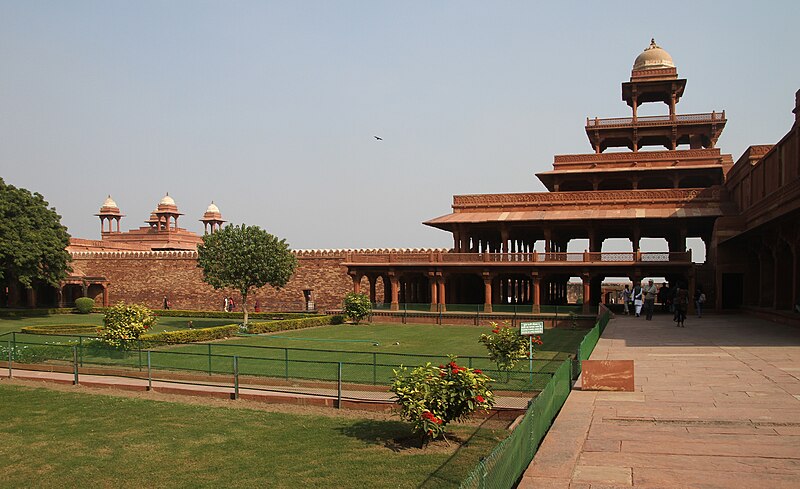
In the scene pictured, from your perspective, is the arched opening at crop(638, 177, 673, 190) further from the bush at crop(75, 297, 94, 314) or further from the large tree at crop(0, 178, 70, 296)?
the bush at crop(75, 297, 94, 314)

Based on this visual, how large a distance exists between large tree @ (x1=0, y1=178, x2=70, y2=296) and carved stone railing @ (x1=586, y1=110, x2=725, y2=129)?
34.6 metres

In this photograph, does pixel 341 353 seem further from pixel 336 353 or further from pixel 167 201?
pixel 167 201

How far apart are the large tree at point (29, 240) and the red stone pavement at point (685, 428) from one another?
35.3 metres

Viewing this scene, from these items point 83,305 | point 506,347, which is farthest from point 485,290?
point 83,305

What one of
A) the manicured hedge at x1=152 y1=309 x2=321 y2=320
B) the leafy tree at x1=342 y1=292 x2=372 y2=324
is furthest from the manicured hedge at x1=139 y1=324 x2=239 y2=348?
the manicured hedge at x1=152 y1=309 x2=321 y2=320

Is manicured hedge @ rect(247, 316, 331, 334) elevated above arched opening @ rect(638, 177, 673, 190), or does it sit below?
below

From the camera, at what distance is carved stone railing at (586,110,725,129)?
4103cm

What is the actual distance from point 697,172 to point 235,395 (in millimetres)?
32754

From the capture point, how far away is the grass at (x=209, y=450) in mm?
8695

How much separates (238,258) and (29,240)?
1498 centimetres

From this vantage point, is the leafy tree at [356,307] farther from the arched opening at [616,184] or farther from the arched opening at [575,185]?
the arched opening at [616,184]

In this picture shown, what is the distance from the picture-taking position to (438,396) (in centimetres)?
984

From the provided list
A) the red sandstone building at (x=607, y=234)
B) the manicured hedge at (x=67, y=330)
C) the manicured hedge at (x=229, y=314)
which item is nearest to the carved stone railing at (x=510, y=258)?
the red sandstone building at (x=607, y=234)

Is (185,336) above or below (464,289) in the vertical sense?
below
